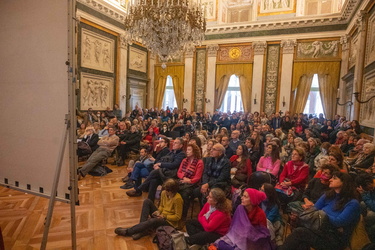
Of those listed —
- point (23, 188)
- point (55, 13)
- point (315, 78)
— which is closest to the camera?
point (55, 13)

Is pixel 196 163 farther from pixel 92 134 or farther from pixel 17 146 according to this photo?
pixel 92 134

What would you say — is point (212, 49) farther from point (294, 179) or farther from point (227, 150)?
point (294, 179)

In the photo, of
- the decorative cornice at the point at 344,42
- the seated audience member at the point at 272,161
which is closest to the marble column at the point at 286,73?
the decorative cornice at the point at 344,42

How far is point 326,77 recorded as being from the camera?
1242 cm

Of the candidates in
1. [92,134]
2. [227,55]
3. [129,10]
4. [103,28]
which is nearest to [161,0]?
[129,10]

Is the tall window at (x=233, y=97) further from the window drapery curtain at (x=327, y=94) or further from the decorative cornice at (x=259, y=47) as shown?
the window drapery curtain at (x=327, y=94)

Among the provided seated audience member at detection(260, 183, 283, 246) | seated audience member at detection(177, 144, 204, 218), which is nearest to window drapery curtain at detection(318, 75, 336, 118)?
seated audience member at detection(177, 144, 204, 218)

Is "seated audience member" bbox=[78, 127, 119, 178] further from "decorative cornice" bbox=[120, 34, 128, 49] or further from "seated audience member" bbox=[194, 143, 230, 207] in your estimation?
"decorative cornice" bbox=[120, 34, 128, 49]

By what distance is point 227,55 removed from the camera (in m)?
14.4

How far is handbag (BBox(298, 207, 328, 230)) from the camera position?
2.60 meters

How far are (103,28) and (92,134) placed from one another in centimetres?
721

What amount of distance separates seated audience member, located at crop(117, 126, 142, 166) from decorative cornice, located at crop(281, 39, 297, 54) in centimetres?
991

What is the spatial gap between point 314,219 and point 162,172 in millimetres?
2573

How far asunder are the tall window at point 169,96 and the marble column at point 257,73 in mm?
5449
